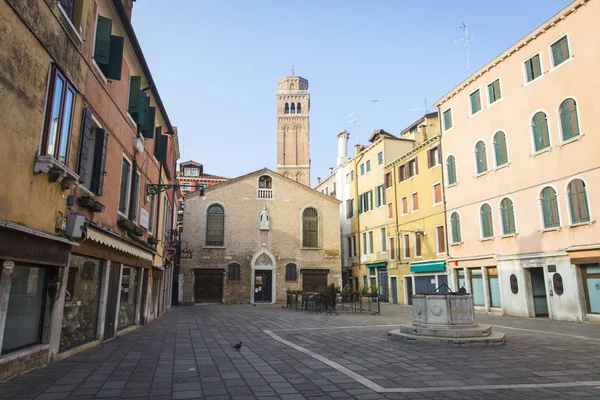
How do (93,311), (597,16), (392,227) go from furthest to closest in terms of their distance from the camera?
(392,227), (597,16), (93,311)

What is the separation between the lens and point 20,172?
5.80 metres

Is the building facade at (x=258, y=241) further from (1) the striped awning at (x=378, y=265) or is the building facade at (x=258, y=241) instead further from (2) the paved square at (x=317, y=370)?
(2) the paved square at (x=317, y=370)

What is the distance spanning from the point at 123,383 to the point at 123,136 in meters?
7.03

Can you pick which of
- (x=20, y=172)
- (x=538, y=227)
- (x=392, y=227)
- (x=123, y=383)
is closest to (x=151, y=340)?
(x=123, y=383)

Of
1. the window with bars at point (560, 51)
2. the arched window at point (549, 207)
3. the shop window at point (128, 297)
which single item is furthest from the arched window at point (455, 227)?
the shop window at point (128, 297)

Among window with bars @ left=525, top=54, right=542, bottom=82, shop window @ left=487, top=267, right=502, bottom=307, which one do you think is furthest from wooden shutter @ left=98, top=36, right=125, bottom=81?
shop window @ left=487, top=267, right=502, bottom=307

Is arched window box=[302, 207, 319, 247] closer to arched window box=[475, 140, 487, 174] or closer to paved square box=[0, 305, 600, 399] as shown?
arched window box=[475, 140, 487, 174]

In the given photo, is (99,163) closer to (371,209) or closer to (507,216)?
(507,216)

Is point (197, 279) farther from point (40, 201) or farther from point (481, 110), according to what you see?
point (40, 201)

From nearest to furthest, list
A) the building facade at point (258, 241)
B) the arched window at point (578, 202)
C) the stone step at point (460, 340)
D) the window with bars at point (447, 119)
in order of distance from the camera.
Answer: the stone step at point (460, 340)
the arched window at point (578, 202)
the window with bars at point (447, 119)
the building facade at point (258, 241)

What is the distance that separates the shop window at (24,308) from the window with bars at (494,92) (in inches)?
786

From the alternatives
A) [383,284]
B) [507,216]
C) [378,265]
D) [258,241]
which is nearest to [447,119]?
[507,216]

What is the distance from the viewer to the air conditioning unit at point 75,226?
23.8 ft

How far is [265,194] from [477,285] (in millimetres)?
17231
